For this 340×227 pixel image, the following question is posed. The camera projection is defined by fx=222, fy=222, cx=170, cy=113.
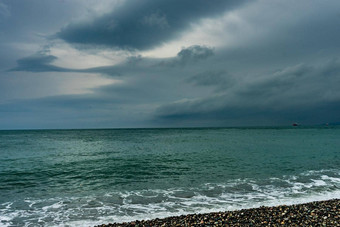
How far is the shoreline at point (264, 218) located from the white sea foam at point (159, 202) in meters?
1.84

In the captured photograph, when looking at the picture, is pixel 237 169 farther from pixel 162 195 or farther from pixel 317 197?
pixel 162 195

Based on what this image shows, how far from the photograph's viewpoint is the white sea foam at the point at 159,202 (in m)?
13.2

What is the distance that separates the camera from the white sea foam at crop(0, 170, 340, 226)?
1320cm

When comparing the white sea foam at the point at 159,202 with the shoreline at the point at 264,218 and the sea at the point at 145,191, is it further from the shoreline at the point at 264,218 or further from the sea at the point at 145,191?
the shoreline at the point at 264,218

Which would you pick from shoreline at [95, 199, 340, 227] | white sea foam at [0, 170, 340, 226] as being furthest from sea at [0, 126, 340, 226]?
shoreline at [95, 199, 340, 227]

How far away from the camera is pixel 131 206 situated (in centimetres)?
1490

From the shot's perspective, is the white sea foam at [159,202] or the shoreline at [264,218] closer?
the shoreline at [264,218]

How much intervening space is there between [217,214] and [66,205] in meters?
10.2

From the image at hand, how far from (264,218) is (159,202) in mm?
7013

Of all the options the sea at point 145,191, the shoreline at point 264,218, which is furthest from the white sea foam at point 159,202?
the shoreline at point 264,218

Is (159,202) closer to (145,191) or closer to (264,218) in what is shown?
(145,191)

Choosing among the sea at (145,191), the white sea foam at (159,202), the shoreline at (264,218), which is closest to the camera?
the shoreline at (264,218)

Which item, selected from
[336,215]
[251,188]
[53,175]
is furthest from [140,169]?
[336,215]

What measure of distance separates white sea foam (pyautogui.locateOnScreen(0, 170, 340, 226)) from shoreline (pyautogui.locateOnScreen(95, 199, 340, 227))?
1.84 metres
